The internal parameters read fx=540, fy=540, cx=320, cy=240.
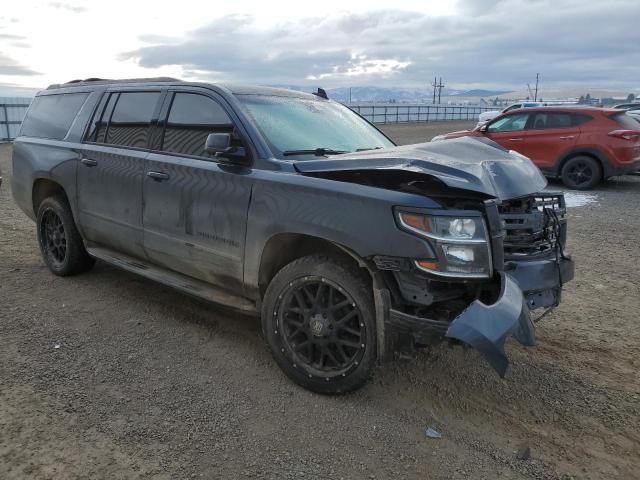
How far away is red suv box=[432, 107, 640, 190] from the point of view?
34.1ft

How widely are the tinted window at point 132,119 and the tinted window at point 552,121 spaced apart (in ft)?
30.5

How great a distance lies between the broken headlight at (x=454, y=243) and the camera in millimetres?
2764

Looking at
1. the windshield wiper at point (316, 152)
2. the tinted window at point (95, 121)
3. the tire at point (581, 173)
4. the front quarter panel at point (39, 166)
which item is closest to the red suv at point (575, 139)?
the tire at point (581, 173)

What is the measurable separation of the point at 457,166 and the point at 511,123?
9586mm

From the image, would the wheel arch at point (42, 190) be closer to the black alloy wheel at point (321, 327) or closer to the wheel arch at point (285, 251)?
the wheel arch at point (285, 251)

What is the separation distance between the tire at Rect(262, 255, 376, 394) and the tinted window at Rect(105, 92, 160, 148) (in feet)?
6.11

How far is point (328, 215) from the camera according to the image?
3.03 metres

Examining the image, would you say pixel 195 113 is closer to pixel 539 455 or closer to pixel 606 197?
pixel 539 455

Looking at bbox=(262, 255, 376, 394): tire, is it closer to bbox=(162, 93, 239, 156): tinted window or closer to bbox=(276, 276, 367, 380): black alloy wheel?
bbox=(276, 276, 367, 380): black alloy wheel

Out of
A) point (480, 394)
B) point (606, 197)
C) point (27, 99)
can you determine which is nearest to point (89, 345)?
point (480, 394)

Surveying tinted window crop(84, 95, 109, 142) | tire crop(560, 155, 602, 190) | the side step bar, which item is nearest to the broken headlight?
the side step bar

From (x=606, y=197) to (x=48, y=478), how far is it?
34.2 ft

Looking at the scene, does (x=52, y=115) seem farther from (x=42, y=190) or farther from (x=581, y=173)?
(x=581, y=173)

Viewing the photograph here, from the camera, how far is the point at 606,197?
10242mm
